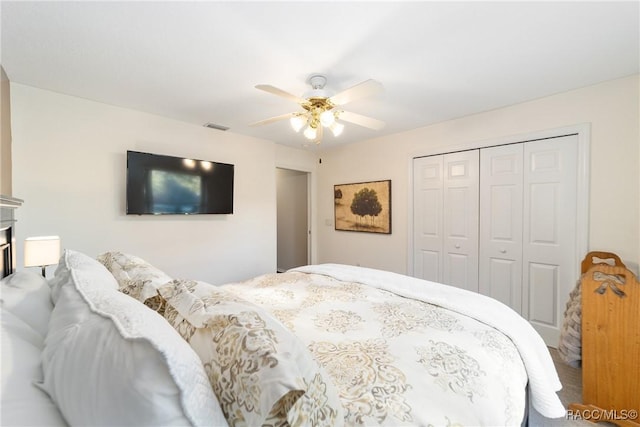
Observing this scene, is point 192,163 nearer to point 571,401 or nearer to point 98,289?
point 98,289

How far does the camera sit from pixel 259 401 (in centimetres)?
56

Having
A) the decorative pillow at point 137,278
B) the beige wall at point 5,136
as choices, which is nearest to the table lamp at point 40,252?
the decorative pillow at point 137,278

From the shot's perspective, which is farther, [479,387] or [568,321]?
[568,321]

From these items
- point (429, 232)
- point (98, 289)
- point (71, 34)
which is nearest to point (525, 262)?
point (429, 232)

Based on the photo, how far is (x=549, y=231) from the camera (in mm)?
2605

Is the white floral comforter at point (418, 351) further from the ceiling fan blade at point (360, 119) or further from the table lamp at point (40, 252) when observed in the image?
the table lamp at point (40, 252)

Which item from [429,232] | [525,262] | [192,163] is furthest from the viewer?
[429,232]

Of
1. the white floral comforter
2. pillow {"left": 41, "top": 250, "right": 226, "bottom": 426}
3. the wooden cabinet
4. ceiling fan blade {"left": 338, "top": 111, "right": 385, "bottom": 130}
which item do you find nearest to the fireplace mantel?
pillow {"left": 41, "top": 250, "right": 226, "bottom": 426}

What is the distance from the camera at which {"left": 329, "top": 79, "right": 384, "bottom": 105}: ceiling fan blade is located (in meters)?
1.66

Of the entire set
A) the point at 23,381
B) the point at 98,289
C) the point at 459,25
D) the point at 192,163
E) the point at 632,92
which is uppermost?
the point at 459,25

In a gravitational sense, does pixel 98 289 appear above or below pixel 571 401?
above

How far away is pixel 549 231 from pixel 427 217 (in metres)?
1.21

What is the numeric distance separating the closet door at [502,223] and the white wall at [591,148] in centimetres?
27

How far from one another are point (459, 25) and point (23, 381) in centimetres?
235
